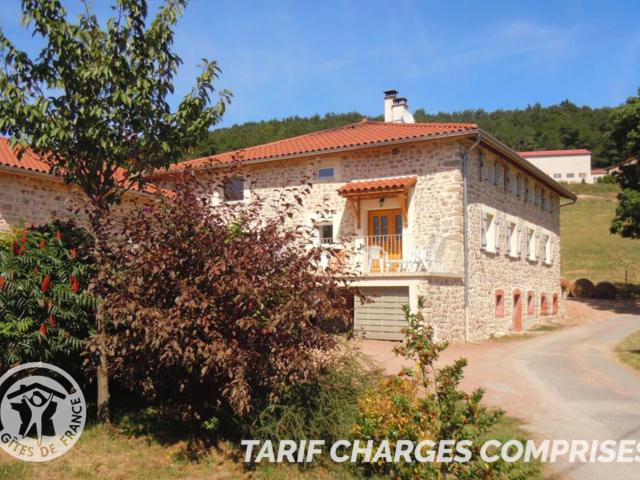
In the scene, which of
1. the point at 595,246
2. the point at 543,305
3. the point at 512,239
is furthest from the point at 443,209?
the point at 595,246

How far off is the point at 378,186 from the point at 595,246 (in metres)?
30.2

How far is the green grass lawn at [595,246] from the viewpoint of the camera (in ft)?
116

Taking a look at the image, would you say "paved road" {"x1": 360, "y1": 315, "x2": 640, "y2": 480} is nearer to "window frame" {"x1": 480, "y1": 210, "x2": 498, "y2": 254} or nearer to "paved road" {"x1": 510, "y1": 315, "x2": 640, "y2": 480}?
"paved road" {"x1": 510, "y1": 315, "x2": 640, "y2": 480}

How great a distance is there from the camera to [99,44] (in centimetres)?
632

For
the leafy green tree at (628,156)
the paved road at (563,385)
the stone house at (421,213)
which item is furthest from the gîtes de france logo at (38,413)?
the leafy green tree at (628,156)

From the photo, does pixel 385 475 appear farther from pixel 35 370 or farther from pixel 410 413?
pixel 35 370

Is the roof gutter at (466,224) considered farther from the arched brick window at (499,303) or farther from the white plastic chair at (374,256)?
the arched brick window at (499,303)

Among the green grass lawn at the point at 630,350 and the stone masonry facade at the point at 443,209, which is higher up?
the stone masonry facade at the point at 443,209

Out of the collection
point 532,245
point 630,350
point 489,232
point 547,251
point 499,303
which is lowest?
point 630,350

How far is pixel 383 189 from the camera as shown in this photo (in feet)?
54.0

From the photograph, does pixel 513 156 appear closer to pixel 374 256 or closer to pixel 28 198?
pixel 374 256

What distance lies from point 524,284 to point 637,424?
47.0 feet

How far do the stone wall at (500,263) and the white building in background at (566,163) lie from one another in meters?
57.8

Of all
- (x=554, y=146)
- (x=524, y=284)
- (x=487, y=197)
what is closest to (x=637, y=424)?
(x=487, y=197)
